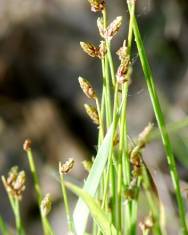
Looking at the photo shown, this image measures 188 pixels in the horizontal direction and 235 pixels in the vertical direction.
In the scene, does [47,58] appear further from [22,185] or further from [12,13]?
[22,185]

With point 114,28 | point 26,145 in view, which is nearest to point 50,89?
point 26,145

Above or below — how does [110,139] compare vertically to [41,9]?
above

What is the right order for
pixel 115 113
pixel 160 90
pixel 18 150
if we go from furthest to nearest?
1. pixel 18 150
2. pixel 160 90
3. pixel 115 113

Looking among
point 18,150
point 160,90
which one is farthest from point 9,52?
point 160,90

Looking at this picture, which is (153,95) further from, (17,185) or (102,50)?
(17,185)

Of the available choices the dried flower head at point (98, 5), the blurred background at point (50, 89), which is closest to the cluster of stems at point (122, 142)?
the dried flower head at point (98, 5)

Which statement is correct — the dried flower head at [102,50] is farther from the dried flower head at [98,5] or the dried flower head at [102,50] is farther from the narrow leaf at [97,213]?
the narrow leaf at [97,213]

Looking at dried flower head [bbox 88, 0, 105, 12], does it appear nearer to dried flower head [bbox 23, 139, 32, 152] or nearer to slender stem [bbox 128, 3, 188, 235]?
slender stem [bbox 128, 3, 188, 235]

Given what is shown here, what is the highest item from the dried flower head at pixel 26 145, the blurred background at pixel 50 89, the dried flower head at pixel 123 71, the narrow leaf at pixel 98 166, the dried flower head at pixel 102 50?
the dried flower head at pixel 102 50
